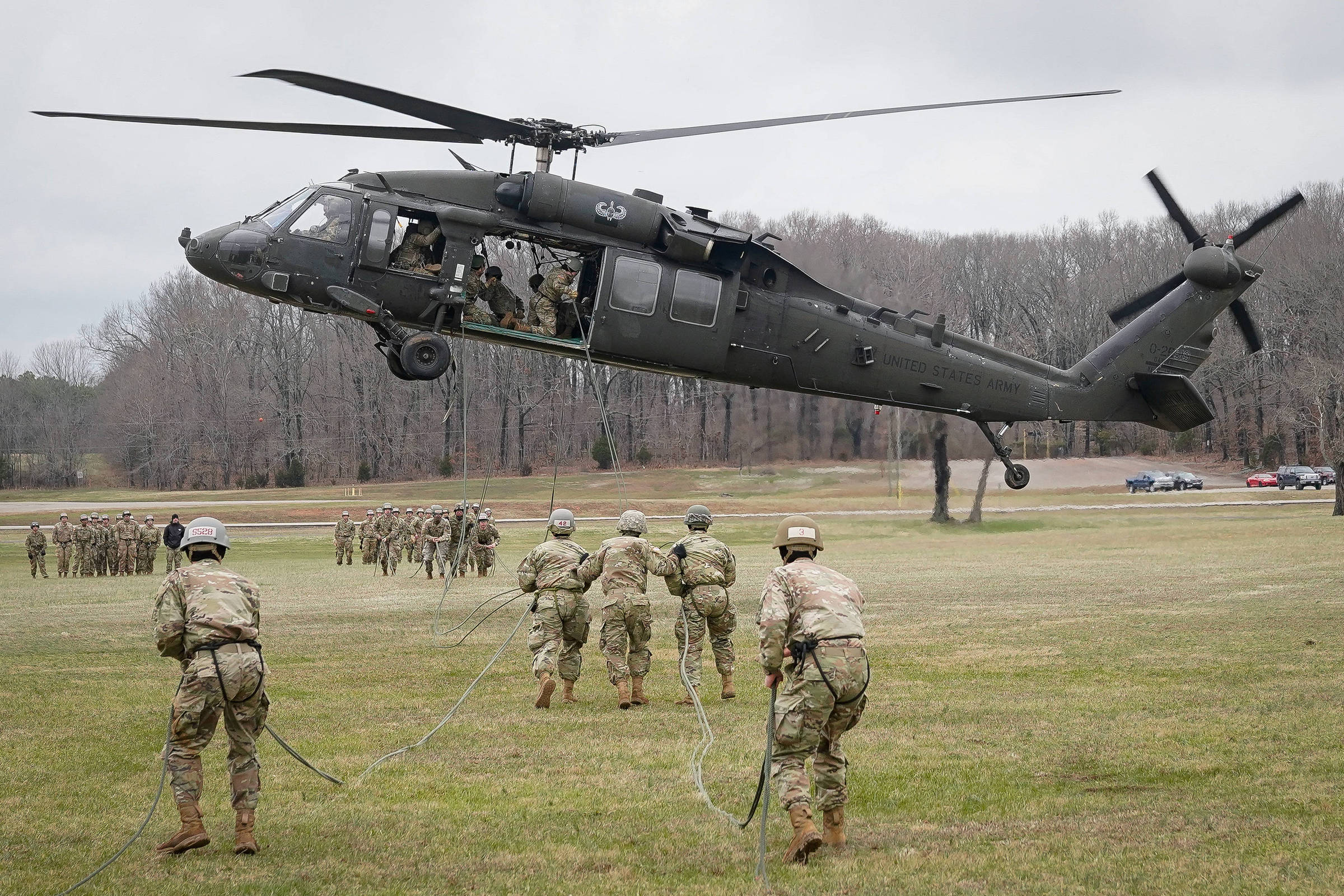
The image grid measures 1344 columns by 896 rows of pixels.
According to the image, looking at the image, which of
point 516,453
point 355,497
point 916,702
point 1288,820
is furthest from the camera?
point 355,497

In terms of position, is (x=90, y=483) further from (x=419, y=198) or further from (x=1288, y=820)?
(x=1288, y=820)

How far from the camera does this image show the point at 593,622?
1900cm

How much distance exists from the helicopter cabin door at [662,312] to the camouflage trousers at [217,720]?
344 inches

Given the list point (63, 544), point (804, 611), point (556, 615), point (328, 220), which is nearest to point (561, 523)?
point (556, 615)

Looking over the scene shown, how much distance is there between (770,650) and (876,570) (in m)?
21.7

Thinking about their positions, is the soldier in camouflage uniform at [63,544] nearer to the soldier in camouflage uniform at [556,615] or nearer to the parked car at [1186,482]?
the soldier in camouflage uniform at [556,615]

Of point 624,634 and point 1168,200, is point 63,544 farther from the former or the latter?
point 1168,200

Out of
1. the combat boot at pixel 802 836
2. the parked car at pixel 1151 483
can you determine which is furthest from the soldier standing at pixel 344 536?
the parked car at pixel 1151 483

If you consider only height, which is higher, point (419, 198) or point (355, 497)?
point (419, 198)

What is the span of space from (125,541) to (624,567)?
25.4m

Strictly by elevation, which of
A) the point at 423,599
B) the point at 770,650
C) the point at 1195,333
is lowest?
the point at 423,599

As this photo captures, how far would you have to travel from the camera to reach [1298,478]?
61094mm

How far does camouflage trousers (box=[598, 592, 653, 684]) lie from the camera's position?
12.0m

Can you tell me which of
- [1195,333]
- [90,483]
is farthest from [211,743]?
[90,483]
